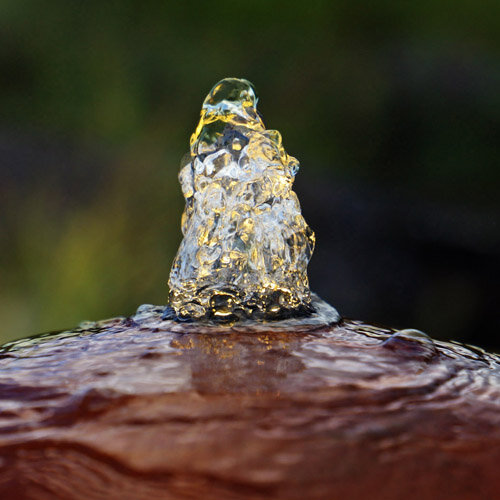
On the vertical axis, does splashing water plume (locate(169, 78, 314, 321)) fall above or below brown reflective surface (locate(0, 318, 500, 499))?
above

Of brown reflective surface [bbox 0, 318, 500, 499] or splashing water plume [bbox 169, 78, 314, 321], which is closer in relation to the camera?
brown reflective surface [bbox 0, 318, 500, 499]

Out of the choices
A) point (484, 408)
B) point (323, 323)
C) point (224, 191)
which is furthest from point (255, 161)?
point (484, 408)

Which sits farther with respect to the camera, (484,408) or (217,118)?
(217,118)

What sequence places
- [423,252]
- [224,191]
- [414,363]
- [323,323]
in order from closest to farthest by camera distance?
[414,363]
[323,323]
[224,191]
[423,252]

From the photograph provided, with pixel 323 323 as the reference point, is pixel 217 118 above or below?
above

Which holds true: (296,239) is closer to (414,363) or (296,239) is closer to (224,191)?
(224,191)
